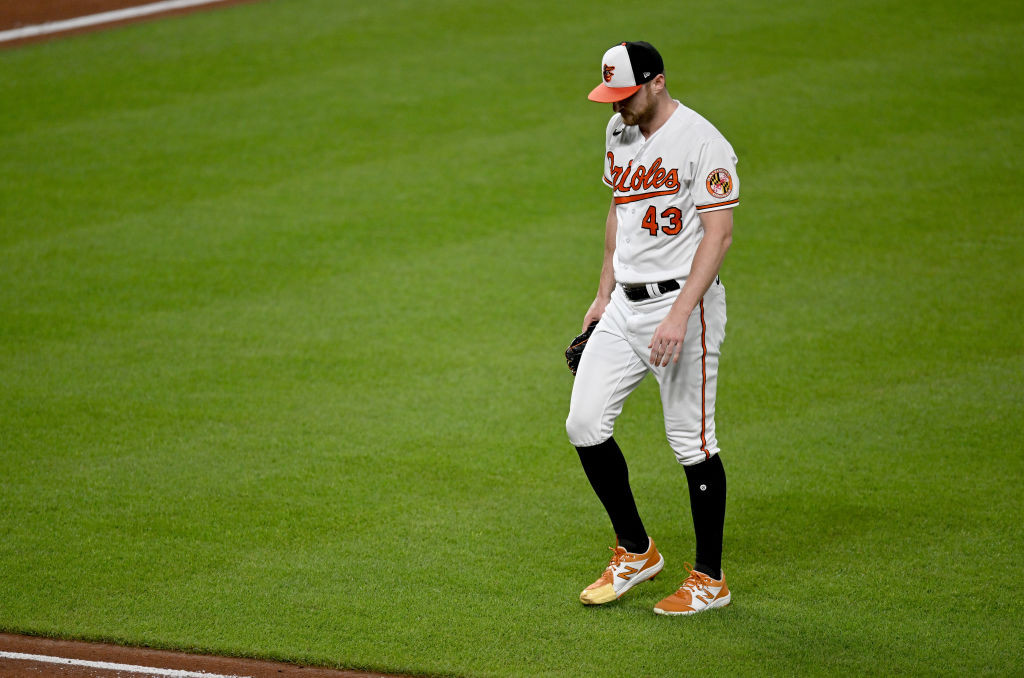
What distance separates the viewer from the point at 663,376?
3871 millimetres

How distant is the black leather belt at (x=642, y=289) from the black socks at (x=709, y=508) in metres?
0.65

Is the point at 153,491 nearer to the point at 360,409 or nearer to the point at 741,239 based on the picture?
the point at 360,409

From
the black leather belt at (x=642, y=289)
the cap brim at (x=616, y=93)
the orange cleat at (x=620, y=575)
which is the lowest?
the orange cleat at (x=620, y=575)

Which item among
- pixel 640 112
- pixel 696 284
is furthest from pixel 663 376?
pixel 640 112

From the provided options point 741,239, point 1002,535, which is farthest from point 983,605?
point 741,239

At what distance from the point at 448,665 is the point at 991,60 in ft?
32.0

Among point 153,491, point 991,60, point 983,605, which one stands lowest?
point 983,605

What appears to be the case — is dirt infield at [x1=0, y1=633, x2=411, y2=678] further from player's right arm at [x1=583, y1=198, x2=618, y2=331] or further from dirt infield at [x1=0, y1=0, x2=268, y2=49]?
dirt infield at [x1=0, y1=0, x2=268, y2=49]

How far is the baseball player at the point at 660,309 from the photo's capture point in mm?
3637

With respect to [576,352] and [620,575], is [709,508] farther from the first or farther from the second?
[576,352]

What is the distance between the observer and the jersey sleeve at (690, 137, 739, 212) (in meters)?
3.62

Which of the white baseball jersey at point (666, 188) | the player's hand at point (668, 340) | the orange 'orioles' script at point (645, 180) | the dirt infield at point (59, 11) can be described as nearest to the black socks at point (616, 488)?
the player's hand at point (668, 340)

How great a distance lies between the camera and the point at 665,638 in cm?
375

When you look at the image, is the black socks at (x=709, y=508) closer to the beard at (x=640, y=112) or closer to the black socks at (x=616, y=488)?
the black socks at (x=616, y=488)
